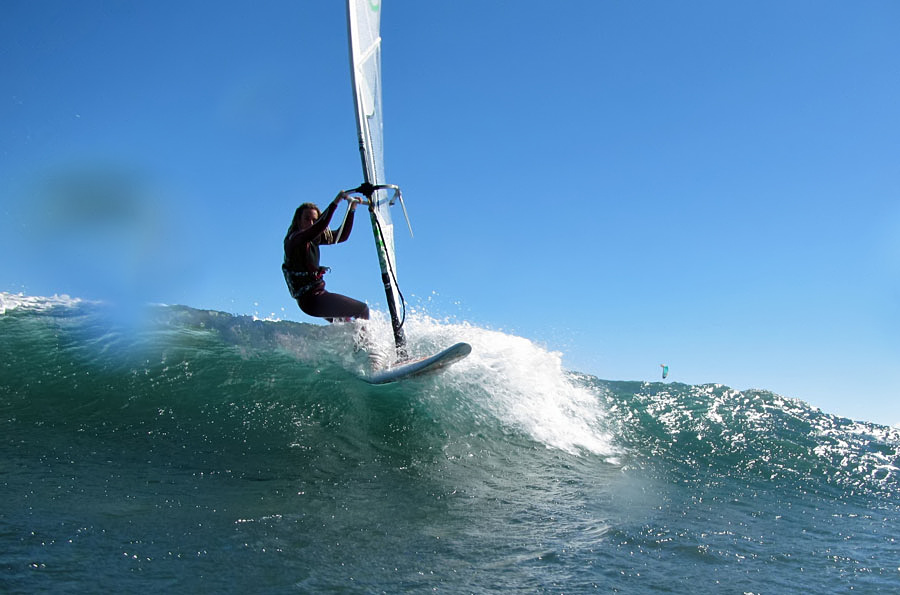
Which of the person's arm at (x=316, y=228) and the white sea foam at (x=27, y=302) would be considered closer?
the person's arm at (x=316, y=228)

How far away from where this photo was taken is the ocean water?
2.21 metres

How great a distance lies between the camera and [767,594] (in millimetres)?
2209

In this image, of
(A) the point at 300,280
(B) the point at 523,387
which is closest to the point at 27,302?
(A) the point at 300,280

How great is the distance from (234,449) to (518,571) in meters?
2.60

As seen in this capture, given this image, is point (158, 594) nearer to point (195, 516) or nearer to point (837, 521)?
point (195, 516)

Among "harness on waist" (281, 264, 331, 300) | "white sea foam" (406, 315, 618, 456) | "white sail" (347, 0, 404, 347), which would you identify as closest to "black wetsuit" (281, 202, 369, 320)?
"harness on waist" (281, 264, 331, 300)

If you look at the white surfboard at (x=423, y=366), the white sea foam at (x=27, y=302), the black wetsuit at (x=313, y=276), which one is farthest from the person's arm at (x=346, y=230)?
the white sea foam at (x=27, y=302)

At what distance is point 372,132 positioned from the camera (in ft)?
20.4

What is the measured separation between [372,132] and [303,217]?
1445 millimetres

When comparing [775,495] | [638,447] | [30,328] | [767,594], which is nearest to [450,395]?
[638,447]

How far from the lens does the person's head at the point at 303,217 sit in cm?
543

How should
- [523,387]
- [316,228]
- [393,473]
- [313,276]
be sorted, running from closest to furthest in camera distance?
1. [393,473]
2. [316,228]
3. [313,276]
4. [523,387]

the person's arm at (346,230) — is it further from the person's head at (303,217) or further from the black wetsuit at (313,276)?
the person's head at (303,217)

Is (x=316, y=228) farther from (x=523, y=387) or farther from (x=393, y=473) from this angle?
(x=523, y=387)
